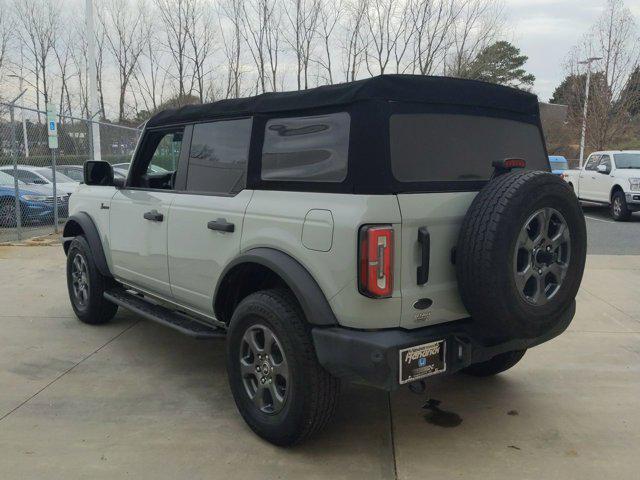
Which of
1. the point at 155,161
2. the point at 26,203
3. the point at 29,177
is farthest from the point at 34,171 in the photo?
the point at 155,161

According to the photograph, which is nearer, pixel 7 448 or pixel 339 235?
pixel 339 235

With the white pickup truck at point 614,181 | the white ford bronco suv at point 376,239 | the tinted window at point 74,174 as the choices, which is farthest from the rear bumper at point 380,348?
the tinted window at point 74,174

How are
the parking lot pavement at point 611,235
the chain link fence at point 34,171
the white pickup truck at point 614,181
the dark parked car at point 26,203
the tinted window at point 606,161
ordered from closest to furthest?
the parking lot pavement at point 611,235
the chain link fence at point 34,171
the dark parked car at point 26,203
the white pickup truck at point 614,181
the tinted window at point 606,161

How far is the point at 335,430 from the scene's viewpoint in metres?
3.41

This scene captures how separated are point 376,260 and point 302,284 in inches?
16.7

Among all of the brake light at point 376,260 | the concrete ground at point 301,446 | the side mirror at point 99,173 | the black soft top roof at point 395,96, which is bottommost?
the concrete ground at point 301,446

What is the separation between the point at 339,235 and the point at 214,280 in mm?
1184

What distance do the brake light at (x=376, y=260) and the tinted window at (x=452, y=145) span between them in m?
0.34

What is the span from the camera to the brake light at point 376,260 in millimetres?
2664

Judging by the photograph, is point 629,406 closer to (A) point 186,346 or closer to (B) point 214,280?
(B) point 214,280

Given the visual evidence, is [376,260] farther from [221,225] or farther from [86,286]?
[86,286]

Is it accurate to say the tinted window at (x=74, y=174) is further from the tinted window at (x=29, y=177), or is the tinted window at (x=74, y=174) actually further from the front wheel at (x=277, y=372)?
the front wheel at (x=277, y=372)

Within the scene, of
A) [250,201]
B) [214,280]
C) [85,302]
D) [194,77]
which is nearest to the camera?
[250,201]

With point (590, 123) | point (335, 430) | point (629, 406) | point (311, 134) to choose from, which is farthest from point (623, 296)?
point (590, 123)
